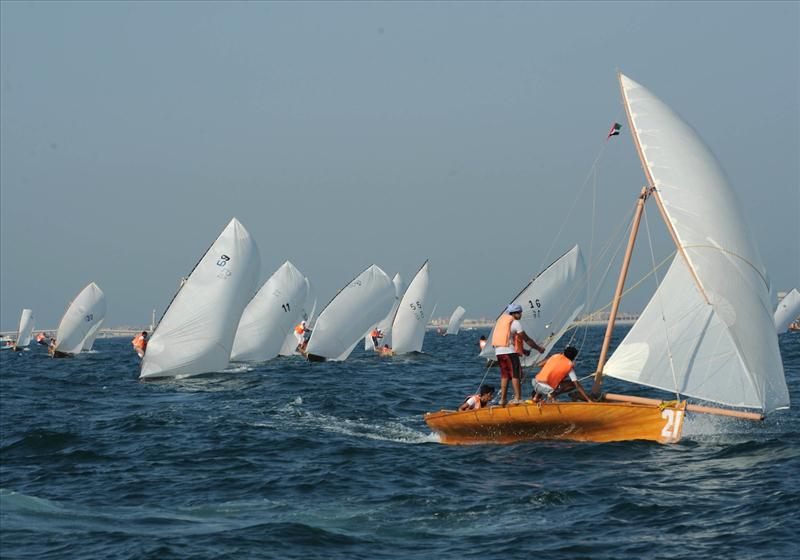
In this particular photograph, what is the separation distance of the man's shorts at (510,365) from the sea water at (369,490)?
150cm

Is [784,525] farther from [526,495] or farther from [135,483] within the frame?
[135,483]

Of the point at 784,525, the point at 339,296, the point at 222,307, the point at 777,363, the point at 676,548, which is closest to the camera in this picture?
the point at 676,548

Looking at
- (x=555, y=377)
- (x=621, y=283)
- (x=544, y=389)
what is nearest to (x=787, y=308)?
(x=621, y=283)

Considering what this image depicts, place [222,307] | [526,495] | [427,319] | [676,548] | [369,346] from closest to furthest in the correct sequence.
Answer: [676,548], [526,495], [222,307], [427,319], [369,346]

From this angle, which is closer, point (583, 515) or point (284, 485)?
point (583, 515)

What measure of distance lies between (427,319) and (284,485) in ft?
157

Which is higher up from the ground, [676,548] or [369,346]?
[369,346]

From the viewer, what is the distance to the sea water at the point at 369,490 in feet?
38.6

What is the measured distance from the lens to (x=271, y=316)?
50625 mm

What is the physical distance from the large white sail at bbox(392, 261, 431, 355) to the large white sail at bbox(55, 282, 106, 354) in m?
23.2

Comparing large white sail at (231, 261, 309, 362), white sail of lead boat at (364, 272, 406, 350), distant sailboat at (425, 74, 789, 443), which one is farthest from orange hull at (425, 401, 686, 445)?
white sail of lead boat at (364, 272, 406, 350)

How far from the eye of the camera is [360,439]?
68.9 feet

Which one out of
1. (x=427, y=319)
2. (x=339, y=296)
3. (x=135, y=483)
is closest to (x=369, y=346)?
(x=427, y=319)

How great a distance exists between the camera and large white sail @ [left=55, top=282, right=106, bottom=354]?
68000 millimetres
